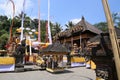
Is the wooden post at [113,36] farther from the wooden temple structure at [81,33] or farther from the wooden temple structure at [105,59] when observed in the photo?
the wooden temple structure at [81,33]

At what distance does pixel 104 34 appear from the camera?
12.3ft

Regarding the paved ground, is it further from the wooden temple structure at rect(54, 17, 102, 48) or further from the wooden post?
the wooden temple structure at rect(54, 17, 102, 48)

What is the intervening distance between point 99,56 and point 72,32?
2228 centimetres

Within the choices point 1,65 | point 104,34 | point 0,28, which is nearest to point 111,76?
point 104,34

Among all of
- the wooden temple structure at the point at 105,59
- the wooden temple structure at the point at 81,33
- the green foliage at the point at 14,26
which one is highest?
the green foliage at the point at 14,26

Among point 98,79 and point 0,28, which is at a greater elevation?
point 0,28

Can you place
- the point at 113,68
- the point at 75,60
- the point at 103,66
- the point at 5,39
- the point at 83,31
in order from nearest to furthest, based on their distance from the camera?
the point at 113,68 < the point at 103,66 < the point at 75,60 < the point at 83,31 < the point at 5,39

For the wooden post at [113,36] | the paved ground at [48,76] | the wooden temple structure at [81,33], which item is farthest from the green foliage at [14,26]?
the wooden post at [113,36]

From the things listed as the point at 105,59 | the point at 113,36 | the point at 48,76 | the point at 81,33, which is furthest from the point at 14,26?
the point at 113,36

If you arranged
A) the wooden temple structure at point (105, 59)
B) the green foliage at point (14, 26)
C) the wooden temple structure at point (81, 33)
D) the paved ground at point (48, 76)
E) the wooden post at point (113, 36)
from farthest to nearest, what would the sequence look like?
the green foliage at point (14, 26), the wooden temple structure at point (81, 33), the paved ground at point (48, 76), the wooden temple structure at point (105, 59), the wooden post at point (113, 36)

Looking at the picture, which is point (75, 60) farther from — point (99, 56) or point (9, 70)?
point (99, 56)

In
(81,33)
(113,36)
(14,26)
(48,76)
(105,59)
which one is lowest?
(48,76)

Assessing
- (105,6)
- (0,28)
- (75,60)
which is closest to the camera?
(105,6)

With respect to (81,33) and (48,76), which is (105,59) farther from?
(81,33)
